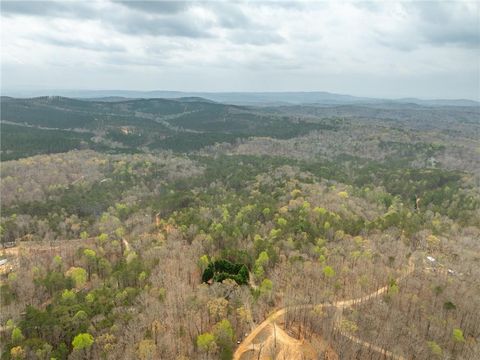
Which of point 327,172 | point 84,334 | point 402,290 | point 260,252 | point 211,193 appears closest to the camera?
point 84,334

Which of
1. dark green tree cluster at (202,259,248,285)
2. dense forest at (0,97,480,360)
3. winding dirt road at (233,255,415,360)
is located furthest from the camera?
dark green tree cluster at (202,259,248,285)

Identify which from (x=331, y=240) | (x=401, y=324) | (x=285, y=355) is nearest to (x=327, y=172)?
(x=331, y=240)

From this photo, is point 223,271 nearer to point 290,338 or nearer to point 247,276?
point 247,276

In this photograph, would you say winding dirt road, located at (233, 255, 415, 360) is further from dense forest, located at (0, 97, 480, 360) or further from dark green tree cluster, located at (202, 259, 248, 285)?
dark green tree cluster, located at (202, 259, 248, 285)

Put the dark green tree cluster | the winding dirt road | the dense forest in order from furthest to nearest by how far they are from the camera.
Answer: the dark green tree cluster
the dense forest
the winding dirt road

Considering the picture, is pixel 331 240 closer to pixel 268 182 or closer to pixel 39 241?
pixel 268 182

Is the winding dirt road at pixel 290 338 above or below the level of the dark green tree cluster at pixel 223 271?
below

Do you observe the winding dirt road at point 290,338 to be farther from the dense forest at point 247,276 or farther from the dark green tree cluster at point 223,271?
the dark green tree cluster at point 223,271

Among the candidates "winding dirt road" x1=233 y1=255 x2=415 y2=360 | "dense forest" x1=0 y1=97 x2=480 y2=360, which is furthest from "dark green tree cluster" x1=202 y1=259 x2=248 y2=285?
"winding dirt road" x1=233 y1=255 x2=415 y2=360

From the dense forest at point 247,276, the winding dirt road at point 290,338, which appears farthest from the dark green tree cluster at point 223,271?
the winding dirt road at point 290,338

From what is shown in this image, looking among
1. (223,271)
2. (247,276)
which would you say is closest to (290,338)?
(247,276)

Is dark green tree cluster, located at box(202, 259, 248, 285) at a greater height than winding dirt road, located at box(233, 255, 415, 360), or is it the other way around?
dark green tree cluster, located at box(202, 259, 248, 285)
